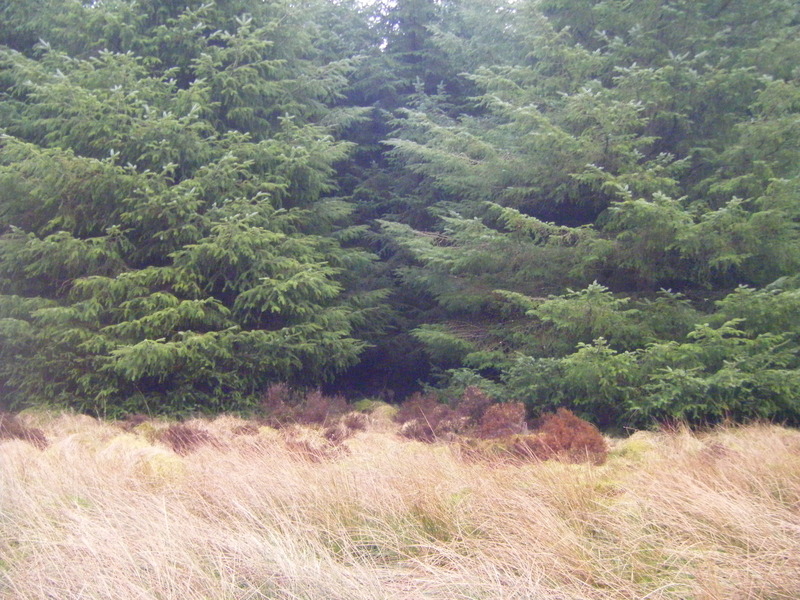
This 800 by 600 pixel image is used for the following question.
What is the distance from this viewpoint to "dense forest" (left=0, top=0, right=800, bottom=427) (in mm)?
7645

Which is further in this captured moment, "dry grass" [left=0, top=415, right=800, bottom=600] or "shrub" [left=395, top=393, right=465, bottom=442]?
"shrub" [left=395, top=393, right=465, bottom=442]

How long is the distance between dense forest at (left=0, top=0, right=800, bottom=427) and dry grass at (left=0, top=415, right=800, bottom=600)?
101 inches

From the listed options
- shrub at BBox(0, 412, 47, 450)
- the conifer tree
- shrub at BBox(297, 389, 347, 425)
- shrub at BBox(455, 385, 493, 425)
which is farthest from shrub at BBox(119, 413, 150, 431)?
shrub at BBox(455, 385, 493, 425)

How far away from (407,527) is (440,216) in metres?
6.45

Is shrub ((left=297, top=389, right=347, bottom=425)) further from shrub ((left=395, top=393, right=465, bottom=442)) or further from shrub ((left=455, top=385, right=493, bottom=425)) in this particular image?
shrub ((left=455, top=385, right=493, bottom=425))

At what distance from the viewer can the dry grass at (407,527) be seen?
10.6 feet

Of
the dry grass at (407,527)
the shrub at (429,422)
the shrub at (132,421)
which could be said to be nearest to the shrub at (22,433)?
the shrub at (132,421)

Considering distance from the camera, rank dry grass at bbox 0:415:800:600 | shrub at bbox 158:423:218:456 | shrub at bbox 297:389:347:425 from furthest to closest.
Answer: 1. shrub at bbox 297:389:347:425
2. shrub at bbox 158:423:218:456
3. dry grass at bbox 0:415:800:600

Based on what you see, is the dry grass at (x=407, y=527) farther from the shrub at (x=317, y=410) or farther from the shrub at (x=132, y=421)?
the shrub at (x=317, y=410)

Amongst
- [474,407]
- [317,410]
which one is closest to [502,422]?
[474,407]

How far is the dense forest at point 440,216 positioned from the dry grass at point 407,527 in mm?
2565

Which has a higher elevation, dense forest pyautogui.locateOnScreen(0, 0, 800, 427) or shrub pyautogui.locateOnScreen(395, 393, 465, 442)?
dense forest pyautogui.locateOnScreen(0, 0, 800, 427)

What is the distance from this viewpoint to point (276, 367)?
963 centimetres

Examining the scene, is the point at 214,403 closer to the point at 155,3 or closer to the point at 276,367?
the point at 276,367
